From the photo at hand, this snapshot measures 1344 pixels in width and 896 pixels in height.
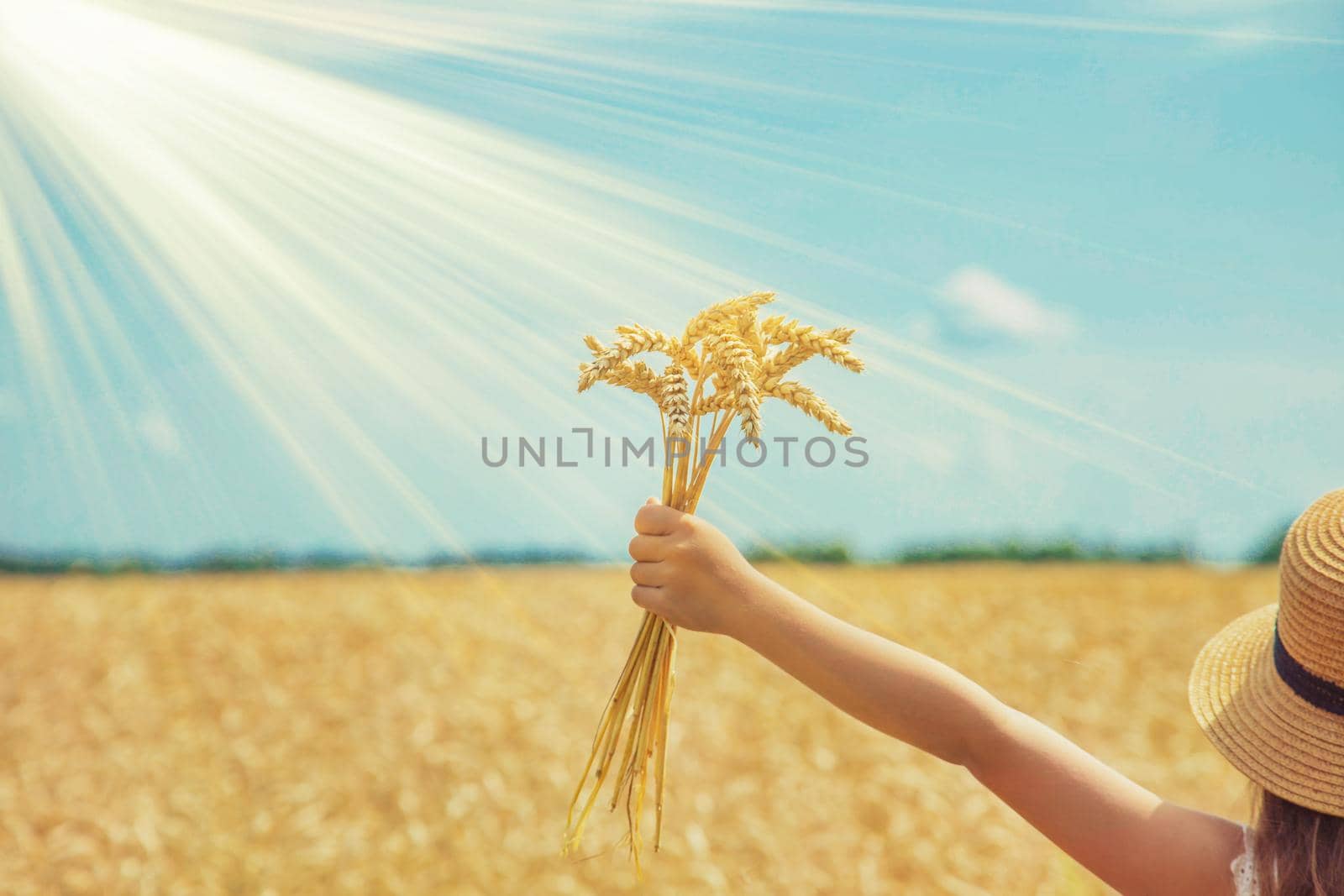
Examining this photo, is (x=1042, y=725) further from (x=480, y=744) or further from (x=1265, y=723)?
(x=480, y=744)

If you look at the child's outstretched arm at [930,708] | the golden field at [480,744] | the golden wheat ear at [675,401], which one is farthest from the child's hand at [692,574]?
the golden field at [480,744]

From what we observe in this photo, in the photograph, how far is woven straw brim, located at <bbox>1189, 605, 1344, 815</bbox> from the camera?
108 cm

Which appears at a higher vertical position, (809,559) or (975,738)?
(975,738)

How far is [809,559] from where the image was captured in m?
7.32

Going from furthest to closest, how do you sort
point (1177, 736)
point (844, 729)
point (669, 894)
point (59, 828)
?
point (1177, 736) < point (844, 729) < point (59, 828) < point (669, 894)

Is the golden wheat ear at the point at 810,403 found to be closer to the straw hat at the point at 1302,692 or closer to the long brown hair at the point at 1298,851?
the straw hat at the point at 1302,692

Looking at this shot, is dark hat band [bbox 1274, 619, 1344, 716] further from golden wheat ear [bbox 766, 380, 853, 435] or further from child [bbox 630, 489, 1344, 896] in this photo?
golden wheat ear [bbox 766, 380, 853, 435]

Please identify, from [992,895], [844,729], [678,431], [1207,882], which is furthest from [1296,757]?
[844,729]

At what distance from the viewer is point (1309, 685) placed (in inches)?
43.8

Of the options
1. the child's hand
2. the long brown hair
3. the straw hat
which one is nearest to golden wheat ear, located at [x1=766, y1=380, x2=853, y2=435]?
the child's hand

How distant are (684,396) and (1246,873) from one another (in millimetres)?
897

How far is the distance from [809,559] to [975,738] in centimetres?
618

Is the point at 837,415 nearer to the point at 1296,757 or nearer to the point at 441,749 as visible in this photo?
the point at 1296,757

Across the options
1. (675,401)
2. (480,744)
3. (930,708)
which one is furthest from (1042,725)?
(480,744)
